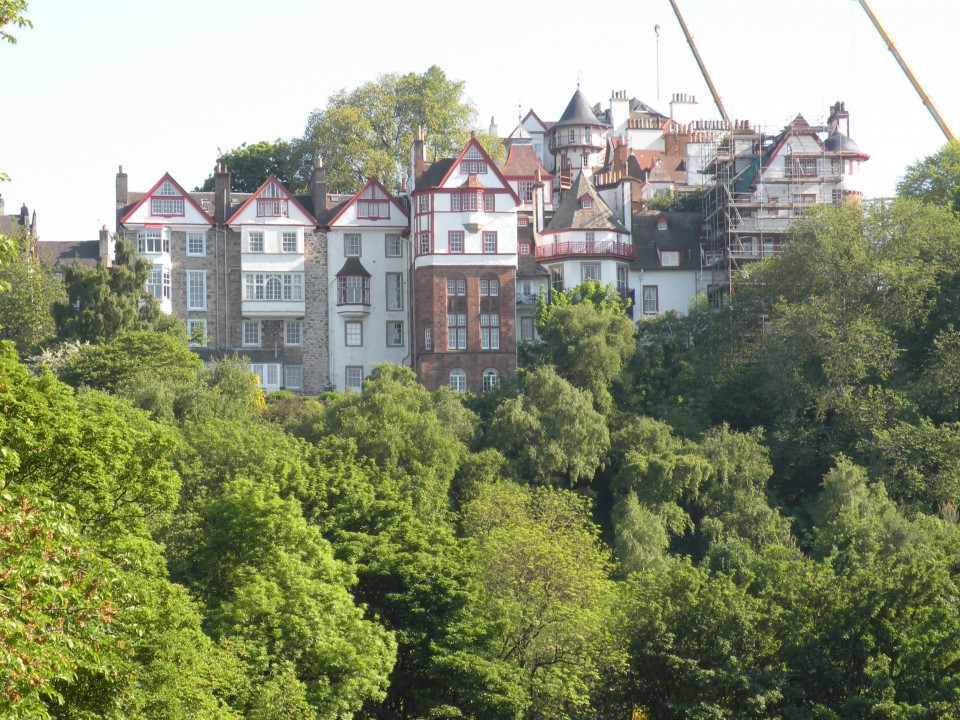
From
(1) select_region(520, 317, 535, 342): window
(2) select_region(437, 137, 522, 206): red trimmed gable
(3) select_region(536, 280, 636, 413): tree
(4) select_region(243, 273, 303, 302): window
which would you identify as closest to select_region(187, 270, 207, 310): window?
(4) select_region(243, 273, 303, 302): window

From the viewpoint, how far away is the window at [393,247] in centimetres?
9400

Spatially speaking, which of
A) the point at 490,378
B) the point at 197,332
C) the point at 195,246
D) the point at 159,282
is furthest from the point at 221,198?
the point at 490,378

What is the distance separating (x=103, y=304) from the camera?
83.6m

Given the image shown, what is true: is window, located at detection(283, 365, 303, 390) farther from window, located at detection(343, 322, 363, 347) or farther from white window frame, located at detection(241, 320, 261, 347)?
window, located at detection(343, 322, 363, 347)

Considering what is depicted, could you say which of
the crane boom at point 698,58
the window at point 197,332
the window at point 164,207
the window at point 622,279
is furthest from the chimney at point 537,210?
the crane boom at point 698,58

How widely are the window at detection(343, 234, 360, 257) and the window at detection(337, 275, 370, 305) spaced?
5.55 feet

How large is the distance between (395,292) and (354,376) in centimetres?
510

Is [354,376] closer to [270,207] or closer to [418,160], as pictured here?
[270,207]

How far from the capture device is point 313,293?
9412 cm

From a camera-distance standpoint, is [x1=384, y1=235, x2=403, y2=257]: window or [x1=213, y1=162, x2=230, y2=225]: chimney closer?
[x1=384, y1=235, x2=403, y2=257]: window

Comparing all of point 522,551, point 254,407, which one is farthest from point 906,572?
point 254,407

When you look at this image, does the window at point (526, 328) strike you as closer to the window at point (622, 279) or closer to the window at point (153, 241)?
the window at point (622, 279)

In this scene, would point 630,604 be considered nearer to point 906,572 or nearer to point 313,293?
point 906,572

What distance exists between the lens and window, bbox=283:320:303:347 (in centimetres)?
9356
